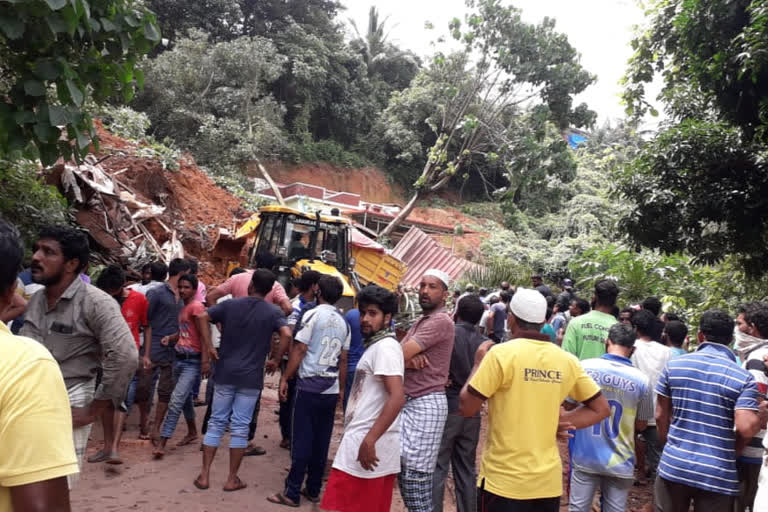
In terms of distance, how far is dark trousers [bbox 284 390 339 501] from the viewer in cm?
445

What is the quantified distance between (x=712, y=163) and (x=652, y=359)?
3576 mm

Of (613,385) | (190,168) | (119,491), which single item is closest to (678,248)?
(613,385)

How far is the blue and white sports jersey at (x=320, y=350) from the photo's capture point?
452 centimetres

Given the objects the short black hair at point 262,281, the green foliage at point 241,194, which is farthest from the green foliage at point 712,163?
the green foliage at point 241,194

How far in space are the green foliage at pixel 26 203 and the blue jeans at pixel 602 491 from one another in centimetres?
657

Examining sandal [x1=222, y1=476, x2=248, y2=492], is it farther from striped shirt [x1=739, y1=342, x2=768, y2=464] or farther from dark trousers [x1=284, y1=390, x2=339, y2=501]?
striped shirt [x1=739, y1=342, x2=768, y2=464]

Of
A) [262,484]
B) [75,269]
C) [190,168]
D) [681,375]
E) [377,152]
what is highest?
[377,152]

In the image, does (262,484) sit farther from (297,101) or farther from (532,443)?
(297,101)

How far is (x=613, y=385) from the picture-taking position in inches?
149

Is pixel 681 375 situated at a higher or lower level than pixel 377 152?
lower

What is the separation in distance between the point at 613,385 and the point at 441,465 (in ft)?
4.37

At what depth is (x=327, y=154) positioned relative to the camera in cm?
3297

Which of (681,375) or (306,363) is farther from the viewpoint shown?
(306,363)

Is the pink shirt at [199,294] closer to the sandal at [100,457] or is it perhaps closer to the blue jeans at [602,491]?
the sandal at [100,457]
